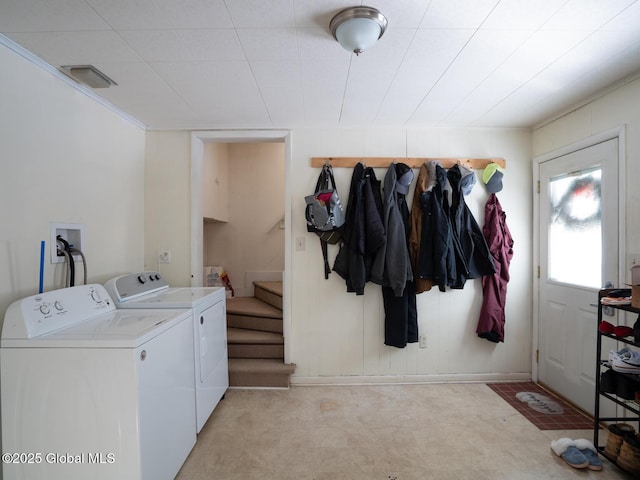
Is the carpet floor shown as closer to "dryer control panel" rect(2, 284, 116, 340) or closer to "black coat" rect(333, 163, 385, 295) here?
"black coat" rect(333, 163, 385, 295)

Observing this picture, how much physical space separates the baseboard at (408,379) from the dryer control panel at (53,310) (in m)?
1.59

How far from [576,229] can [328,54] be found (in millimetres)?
2140

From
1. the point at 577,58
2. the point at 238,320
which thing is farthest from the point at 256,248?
the point at 577,58

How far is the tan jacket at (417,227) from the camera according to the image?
233cm

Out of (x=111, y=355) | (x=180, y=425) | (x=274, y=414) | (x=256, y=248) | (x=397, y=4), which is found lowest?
(x=274, y=414)

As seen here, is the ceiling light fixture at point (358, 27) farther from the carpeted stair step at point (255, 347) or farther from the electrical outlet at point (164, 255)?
the carpeted stair step at point (255, 347)

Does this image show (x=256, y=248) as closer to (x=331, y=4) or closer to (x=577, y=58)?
(x=331, y=4)

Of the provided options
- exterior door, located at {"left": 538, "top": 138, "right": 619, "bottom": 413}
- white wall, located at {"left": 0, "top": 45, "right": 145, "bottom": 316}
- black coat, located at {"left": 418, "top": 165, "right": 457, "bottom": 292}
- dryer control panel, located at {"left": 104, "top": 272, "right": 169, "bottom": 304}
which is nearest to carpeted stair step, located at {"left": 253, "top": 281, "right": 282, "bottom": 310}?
dryer control panel, located at {"left": 104, "top": 272, "right": 169, "bottom": 304}

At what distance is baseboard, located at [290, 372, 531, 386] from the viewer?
2.48 meters

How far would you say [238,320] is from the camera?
9.49 feet

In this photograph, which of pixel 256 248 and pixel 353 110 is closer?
pixel 353 110

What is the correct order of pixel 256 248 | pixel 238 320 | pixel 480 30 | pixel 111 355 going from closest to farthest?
1. pixel 111 355
2. pixel 480 30
3. pixel 238 320
4. pixel 256 248

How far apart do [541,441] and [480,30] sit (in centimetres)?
237

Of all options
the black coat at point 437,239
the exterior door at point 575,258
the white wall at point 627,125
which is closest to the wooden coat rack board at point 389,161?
the black coat at point 437,239
